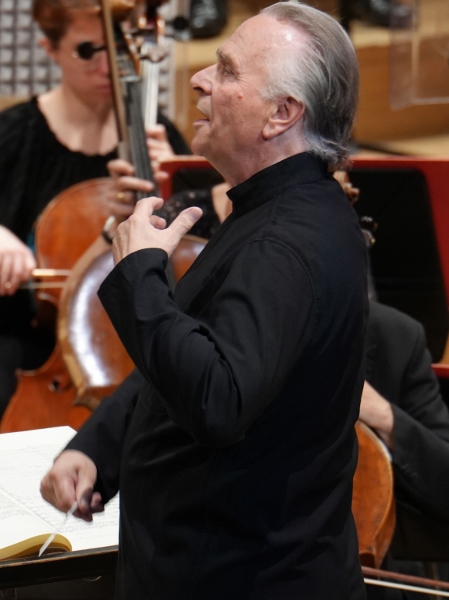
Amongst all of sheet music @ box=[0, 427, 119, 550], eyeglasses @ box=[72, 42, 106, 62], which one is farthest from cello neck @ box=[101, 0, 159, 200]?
sheet music @ box=[0, 427, 119, 550]

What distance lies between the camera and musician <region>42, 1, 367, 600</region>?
0.84 meters

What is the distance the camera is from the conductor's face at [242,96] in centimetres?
94

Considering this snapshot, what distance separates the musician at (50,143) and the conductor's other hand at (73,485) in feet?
3.56

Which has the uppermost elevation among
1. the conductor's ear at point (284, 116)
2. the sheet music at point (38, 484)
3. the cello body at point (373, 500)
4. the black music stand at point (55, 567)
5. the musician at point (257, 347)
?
the conductor's ear at point (284, 116)

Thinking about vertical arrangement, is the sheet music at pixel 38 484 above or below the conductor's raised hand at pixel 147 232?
below

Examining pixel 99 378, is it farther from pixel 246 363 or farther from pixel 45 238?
pixel 246 363

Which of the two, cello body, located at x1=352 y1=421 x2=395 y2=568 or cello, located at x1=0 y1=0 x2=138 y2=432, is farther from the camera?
cello, located at x1=0 y1=0 x2=138 y2=432

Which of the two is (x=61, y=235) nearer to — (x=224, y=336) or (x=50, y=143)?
(x=50, y=143)

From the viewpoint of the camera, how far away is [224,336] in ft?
2.77

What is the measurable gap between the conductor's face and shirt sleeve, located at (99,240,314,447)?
12cm

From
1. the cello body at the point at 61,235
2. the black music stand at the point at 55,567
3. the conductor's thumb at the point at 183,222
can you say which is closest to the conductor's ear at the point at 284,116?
the conductor's thumb at the point at 183,222

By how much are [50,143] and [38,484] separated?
1.37 m

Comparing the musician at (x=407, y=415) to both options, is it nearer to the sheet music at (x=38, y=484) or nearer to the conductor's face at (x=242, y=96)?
the sheet music at (x=38, y=484)

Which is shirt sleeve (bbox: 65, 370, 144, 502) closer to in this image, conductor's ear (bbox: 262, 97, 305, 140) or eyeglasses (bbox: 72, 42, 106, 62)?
conductor's ear (bbox: 262, 97, 305, 140)
